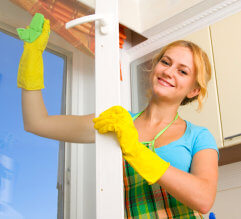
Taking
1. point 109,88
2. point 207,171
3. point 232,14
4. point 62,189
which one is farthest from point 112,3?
point 232,14

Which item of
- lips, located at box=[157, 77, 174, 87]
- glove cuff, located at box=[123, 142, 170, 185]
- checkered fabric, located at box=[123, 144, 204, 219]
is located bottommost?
checkered fabric, located at box=[123, 144, 204, 219]

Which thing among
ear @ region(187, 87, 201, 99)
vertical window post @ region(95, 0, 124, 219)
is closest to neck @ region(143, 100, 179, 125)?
ear @ region(187, 87, 201, 99)

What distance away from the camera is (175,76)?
1.28 m

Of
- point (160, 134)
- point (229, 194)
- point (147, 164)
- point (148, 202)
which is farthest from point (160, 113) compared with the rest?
point (229, 194)

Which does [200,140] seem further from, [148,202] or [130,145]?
[130,145]

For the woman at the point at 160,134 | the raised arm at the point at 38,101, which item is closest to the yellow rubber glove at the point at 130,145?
the woman at the point at 160,134

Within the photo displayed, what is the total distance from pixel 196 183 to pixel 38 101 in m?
0.55

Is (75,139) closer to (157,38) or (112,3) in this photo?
(112,3)

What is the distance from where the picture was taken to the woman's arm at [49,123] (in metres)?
1.15

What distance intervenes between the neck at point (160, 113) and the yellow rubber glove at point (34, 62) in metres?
0.40

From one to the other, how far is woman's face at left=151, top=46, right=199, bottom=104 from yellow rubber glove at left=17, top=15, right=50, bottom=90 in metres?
0.40

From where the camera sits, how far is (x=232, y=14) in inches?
79.7

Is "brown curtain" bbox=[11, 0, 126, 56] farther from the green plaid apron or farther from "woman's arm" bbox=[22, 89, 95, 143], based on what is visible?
the green plaid apron

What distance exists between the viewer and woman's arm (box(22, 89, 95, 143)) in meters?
1.15
